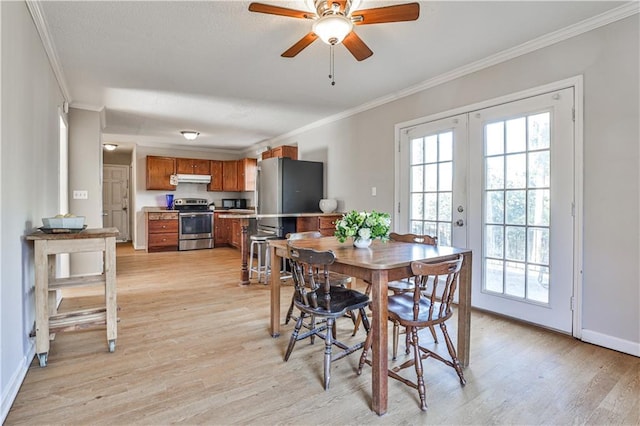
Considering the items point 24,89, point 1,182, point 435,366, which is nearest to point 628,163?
point 435,366

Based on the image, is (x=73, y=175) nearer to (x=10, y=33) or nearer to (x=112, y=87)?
(x=112, y=87)

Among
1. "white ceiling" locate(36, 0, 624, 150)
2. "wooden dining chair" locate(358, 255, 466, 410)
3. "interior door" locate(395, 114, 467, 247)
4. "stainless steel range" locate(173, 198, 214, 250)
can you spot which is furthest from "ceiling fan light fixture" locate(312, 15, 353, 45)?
"stainless steel range" locate(173, 198, 214, 250)

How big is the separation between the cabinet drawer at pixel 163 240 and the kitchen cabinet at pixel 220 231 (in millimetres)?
847

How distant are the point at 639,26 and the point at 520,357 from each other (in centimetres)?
236

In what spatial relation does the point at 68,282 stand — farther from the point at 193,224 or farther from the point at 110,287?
the point at 193,224

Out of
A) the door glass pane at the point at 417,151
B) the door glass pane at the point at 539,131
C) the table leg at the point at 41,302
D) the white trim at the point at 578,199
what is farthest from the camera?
the door glass pane at the point at 417,151

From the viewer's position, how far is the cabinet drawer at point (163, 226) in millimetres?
7027

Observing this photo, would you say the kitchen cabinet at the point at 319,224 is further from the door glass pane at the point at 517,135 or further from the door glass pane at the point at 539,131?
the door glass pane at the point at 539,131

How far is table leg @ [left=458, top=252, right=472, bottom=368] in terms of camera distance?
83.2 inches

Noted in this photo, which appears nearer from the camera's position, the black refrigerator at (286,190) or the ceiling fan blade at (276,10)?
the ceiling fan blade at (276,10)

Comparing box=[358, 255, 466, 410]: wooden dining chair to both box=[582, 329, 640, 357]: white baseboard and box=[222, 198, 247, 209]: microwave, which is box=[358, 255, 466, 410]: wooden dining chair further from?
box=[222, 198, 247, 209]: microwave

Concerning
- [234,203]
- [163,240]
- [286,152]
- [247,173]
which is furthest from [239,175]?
[286,152]

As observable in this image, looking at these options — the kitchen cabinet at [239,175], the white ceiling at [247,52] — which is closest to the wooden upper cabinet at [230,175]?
the kitchen cabinet at [239,175]

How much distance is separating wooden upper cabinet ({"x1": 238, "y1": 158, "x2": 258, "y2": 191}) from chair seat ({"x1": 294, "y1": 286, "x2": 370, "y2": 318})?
6037 mm
